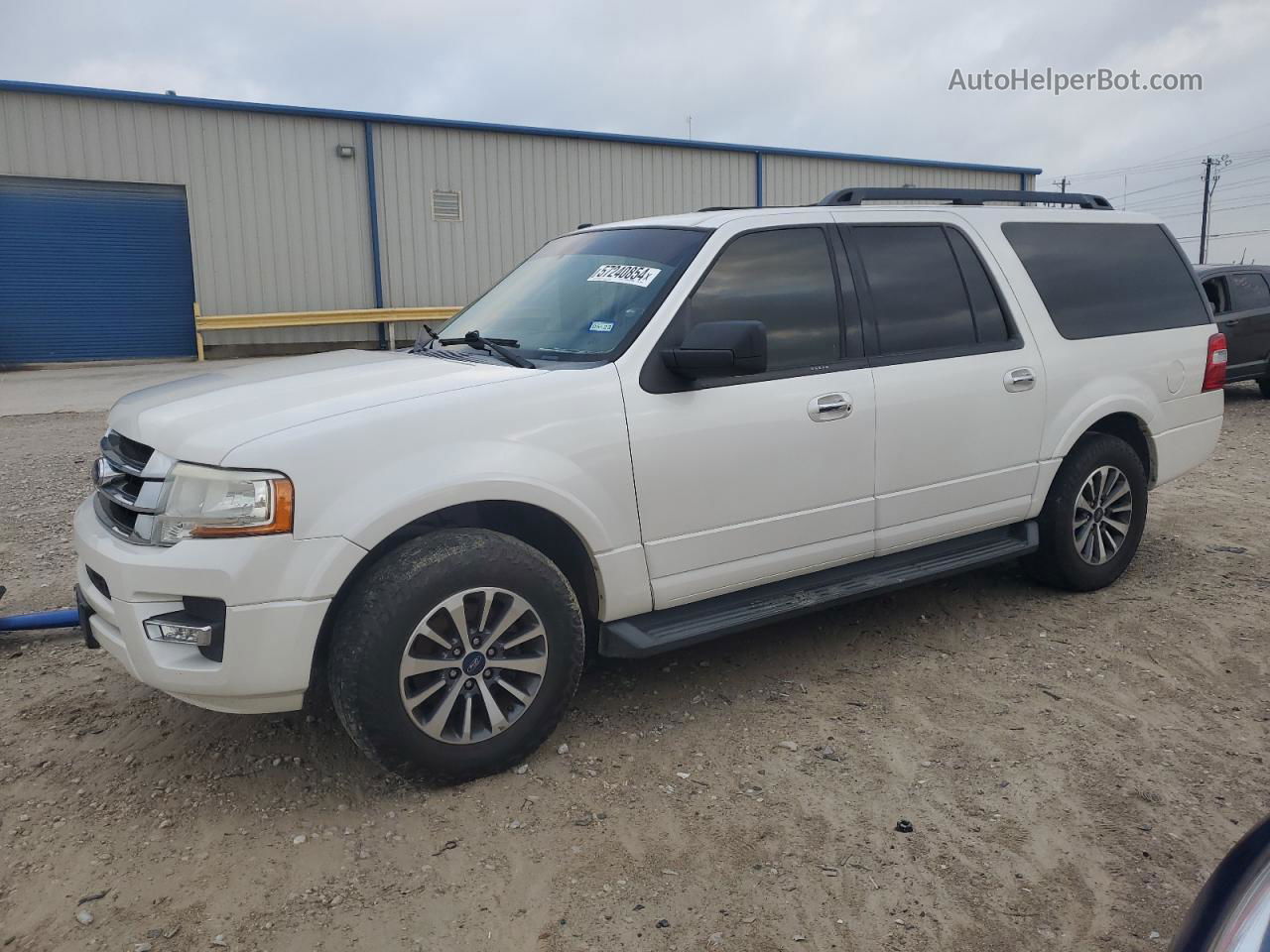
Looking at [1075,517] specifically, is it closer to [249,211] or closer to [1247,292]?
[1247,292]

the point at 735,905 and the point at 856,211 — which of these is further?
the point at 856,211

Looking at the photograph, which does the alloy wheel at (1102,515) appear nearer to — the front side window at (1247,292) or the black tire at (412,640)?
the black tire at (412,640)

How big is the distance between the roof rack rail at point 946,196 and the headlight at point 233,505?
9.03 ft

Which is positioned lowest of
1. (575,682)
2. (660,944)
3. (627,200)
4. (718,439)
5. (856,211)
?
(660,944)

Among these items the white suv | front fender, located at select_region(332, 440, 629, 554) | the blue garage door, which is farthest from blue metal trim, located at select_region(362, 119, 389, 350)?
front fender, located at select_region(332, 440, 629, 554)

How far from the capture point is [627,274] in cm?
391

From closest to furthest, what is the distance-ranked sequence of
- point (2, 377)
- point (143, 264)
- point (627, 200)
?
point (2, 377) → point (143, 264) → point (627, 200)

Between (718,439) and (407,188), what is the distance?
663 inches

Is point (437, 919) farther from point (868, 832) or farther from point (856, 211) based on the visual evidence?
point (856, 211)

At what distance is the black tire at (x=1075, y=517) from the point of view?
15.9 ft

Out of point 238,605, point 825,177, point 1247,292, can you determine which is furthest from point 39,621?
point 825,177

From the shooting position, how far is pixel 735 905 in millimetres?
2670

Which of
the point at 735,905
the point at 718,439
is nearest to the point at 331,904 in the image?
the point at 735,905

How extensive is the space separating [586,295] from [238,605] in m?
1.82
